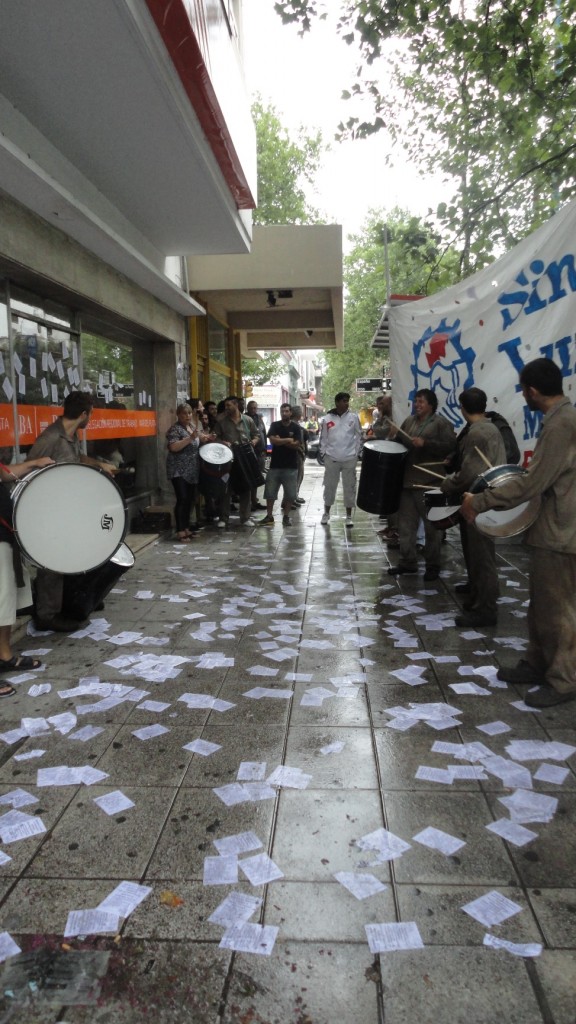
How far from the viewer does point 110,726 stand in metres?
3.70

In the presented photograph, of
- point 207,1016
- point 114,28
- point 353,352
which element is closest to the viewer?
point 207,1016

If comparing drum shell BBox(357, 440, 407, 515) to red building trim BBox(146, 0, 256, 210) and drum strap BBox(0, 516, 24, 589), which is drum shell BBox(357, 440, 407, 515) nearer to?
red building trim BBox(146, 0, 256, 210)

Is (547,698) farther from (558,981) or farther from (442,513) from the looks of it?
(558,981)

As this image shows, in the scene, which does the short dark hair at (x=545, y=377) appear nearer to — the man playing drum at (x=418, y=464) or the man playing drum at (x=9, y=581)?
the man playing drum at (x=418, y=464)

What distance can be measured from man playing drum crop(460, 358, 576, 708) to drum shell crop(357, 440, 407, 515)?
2.93 metres

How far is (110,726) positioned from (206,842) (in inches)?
47.5

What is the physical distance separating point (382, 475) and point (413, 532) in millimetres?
734

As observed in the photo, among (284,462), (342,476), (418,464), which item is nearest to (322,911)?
(418,464)

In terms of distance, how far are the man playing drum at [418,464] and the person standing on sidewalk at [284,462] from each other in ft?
11.0

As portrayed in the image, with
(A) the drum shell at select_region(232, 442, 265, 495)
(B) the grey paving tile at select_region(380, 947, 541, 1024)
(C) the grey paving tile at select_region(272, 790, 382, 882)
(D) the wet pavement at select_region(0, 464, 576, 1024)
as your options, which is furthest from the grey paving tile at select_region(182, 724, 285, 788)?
(A) the drum shell at select_region(232, 442, 265, 495)

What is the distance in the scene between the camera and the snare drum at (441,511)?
496 cm

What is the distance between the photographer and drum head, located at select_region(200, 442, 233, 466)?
31.0 feet

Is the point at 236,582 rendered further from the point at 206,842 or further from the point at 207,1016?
the point at 207,1016

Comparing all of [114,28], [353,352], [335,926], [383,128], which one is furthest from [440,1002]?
[353,352]
